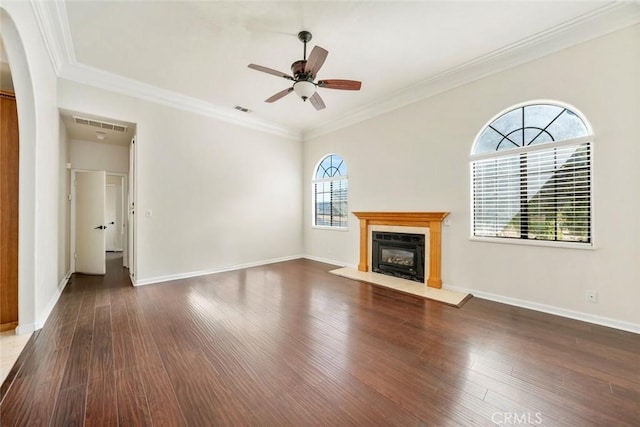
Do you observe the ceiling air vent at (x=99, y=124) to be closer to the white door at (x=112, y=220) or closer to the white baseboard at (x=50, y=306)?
the white baseboard at (x=50, y=306)

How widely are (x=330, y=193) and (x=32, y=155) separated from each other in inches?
187

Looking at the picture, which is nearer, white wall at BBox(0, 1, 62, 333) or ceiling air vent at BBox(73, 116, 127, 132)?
white wall at BBox(0, 1, 62, 333)

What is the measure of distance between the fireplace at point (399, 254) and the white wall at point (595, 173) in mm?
433

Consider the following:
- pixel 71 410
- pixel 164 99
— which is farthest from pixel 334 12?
Result: pixel 71 410

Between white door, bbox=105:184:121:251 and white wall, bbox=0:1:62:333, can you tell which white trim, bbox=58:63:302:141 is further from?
white door, bbox=105:184:121:251

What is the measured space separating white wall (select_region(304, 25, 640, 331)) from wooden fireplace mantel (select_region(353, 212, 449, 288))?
0.14 metres

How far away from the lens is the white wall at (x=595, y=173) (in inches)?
102

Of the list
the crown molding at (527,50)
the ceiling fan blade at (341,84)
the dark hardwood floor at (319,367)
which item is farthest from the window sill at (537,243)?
the ceiling fan blade at (341,84)

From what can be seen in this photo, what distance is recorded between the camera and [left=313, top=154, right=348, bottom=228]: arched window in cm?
576

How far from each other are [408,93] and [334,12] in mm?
2201

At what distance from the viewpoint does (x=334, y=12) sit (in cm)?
260

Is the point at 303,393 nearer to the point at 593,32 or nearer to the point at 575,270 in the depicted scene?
the point at 575,270

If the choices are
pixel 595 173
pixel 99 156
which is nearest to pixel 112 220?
pixel 99 156

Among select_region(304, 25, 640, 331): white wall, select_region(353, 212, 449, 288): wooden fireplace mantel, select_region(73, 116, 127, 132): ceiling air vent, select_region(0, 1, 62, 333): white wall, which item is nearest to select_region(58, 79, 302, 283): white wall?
select_region(73, 116, 127, 132): ceiling air vent
